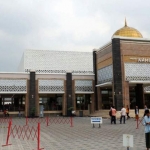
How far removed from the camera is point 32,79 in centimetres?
3431

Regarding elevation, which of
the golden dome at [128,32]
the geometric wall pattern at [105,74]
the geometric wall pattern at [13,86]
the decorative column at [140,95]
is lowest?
the decorative column at [140,95]

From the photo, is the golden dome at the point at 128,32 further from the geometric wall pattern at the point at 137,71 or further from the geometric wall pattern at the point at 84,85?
the geometric wall pattern at the point at 84,85

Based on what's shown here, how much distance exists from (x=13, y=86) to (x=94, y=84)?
1177 centimetres

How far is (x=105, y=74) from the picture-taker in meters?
33.7

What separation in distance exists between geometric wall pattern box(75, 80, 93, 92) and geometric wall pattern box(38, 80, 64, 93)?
223cm

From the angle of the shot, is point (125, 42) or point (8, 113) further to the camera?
point (8, 113)

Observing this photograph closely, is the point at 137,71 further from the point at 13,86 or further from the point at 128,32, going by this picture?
the point at 13,86

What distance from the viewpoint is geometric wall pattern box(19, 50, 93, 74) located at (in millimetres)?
50750

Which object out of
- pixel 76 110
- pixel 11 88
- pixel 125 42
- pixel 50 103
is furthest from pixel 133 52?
pixel 11 88

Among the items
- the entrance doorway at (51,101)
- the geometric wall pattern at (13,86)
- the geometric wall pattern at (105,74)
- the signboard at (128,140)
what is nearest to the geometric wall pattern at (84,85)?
the geometric wall pattern at (105,74)

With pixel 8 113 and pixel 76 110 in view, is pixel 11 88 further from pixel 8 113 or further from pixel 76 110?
pixel 76 110

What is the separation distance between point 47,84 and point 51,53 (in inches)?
741

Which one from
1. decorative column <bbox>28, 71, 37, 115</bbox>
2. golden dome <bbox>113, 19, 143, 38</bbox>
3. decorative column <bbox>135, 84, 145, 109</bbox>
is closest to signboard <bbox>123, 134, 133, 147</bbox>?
decorative column <bbox>135, 84, 145, 109</bbox>

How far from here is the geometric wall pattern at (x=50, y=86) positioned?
34875 mm
